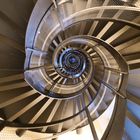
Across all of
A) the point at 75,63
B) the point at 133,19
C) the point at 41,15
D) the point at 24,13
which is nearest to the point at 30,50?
the point at 41,15

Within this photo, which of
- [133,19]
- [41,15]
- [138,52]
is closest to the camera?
[41,15]

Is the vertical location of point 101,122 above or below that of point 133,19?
below

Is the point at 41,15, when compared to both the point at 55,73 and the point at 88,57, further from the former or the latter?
the point at 88,57

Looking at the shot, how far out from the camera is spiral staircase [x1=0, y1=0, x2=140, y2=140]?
230 cm

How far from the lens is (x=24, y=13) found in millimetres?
2957

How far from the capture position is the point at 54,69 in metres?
5.03

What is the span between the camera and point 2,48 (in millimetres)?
3098

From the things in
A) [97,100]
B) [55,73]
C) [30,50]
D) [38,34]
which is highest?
[38,34]

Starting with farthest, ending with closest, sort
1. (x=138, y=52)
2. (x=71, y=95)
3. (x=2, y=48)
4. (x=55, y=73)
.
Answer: (x=55, y=73)
(x=71, y=95)
(x=138, y=52)
(x=2, y=48)

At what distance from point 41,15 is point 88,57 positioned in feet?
10.7

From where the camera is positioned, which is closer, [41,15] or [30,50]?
[41,15]

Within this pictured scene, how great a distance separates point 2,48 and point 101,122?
5.79 ft

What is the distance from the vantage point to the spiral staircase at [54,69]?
2.30 m

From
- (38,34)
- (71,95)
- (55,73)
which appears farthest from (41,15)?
(55,73)
